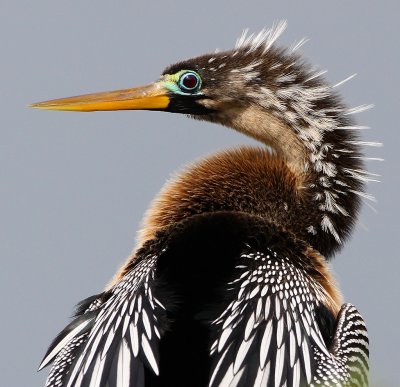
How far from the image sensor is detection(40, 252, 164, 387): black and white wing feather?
15.1 ft

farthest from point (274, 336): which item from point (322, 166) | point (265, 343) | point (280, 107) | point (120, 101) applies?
point (120, 101)

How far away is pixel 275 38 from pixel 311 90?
0.44 m

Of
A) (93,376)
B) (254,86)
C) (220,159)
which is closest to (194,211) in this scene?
(220,159)

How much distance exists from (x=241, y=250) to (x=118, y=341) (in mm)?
768

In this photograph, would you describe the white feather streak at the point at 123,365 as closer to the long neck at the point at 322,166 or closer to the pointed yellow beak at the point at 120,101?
the long neck at the point at 322,166

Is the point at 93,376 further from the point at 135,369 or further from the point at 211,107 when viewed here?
the point at 211,107

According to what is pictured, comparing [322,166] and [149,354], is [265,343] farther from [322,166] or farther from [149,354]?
[322,166]

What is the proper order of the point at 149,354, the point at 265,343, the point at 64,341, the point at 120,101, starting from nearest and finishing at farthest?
the point at 149,354
the point at 265,343
the point at 64,341
the point at 120,101

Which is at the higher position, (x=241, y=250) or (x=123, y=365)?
(x=241, y=250)

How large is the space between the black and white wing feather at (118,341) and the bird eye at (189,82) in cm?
139

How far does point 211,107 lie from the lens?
641cm

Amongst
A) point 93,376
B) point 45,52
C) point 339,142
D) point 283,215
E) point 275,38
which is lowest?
point 93,376

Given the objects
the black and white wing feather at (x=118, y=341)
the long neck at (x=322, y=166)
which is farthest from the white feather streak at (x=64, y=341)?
the long neck at (x=322, y=166)

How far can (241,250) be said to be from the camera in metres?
5.18
